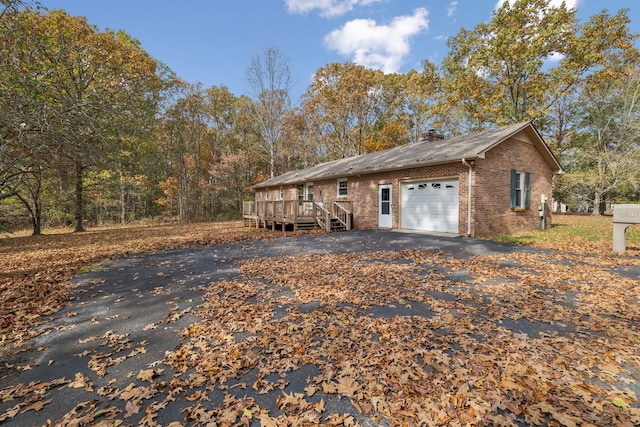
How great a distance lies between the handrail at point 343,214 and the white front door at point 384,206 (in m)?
1.53

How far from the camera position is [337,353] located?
9.56ft

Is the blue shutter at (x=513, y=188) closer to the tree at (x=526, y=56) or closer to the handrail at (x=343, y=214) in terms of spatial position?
the handrail at (x=343, y=214)

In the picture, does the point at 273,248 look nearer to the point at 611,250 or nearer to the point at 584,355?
the point at 584,355

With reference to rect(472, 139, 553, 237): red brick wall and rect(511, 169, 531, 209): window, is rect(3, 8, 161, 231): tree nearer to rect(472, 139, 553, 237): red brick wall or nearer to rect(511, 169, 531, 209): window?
rect(472, 139, 553, 237): red brick wall

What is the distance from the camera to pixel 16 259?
7.99 metres

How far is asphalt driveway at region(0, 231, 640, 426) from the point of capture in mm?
2162

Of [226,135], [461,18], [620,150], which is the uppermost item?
[461,18]

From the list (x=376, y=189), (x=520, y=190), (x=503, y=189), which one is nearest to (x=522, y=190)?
(x=520, y=190)

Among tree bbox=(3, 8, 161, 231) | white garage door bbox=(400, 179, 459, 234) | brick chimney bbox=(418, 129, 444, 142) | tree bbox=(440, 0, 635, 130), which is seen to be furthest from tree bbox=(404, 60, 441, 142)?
tree bbox=(3, 8, 161, 231)

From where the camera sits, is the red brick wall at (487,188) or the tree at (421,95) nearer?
the red brick wall at (487,188)

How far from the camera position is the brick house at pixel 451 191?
416 inches

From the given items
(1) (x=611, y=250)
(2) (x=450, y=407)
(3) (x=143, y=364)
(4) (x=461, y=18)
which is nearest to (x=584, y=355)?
(2) (x=450, y=407)

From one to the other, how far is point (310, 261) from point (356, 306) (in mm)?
3193

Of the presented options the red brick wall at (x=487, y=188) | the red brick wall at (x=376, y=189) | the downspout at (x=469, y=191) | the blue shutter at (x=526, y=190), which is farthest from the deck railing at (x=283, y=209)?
the blue shutter at (x=526, y=190)
